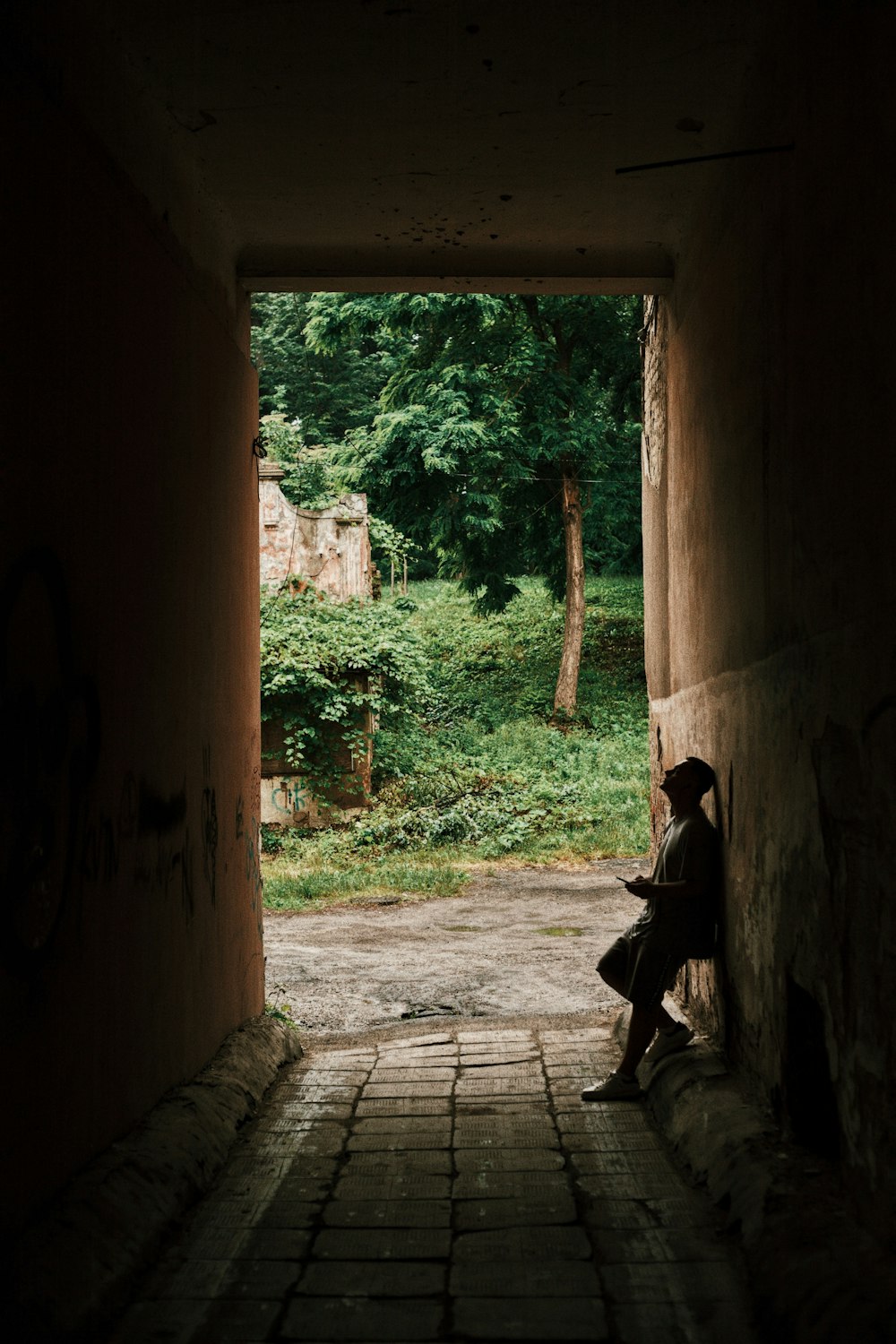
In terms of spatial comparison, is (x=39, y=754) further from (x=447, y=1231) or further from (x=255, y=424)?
(x=255, y=424)

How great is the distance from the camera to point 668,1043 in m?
5.58

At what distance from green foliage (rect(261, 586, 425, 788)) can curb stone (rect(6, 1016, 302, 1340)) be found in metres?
10.7

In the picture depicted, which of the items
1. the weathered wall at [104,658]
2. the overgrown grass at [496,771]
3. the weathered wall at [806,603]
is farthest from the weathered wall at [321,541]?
the weathered wall at [806,603]

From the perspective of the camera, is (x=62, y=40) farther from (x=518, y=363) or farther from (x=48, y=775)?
(x=518, y=363)

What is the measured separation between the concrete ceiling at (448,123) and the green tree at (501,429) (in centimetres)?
1392

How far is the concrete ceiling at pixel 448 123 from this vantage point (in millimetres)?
4348

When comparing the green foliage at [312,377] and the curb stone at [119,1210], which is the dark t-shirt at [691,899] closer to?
the curb stone at [119,1210]

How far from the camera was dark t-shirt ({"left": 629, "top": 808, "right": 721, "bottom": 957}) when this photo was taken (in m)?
5.39

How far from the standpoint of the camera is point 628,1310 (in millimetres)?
3238

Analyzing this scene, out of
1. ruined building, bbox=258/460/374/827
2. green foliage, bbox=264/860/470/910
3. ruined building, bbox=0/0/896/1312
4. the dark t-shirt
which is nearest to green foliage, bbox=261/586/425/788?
ruined building, bbox=258/460/374/827

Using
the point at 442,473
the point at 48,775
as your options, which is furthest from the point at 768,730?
the point at 442,473

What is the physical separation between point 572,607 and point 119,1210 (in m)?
19.1

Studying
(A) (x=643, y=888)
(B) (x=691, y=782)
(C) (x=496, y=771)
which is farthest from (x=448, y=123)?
(C) (x=496, y=771)

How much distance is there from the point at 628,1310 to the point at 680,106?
4505mm
